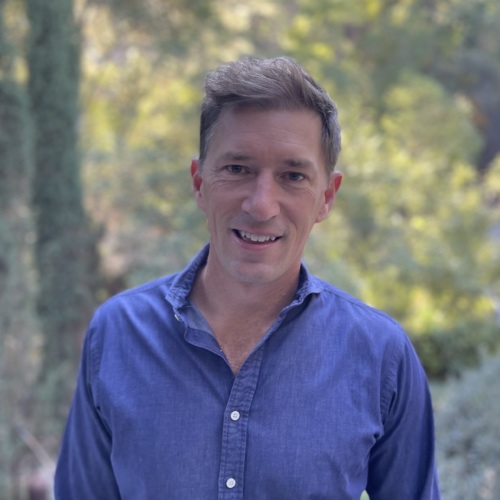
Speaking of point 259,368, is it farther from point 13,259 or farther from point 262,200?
point 13,259

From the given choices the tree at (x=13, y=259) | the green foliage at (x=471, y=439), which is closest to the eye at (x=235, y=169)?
the green foliage at (x=471, y=439)

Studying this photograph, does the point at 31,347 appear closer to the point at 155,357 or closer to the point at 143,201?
the point at 143,201

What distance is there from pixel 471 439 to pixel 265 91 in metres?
2.66

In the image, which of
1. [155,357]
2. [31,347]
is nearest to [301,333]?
[155,357]

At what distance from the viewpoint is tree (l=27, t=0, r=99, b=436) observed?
26.6 feet

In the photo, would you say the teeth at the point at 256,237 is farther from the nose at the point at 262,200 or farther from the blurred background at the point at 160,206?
the blurred background at the point at 160,206

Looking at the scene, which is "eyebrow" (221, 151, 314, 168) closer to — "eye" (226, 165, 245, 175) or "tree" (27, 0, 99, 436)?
"eye" (226, 165, 245, 175)

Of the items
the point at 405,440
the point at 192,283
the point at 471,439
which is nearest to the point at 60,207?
the point at 471,439

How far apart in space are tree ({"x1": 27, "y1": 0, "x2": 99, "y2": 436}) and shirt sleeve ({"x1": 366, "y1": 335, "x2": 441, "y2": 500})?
6961 mm

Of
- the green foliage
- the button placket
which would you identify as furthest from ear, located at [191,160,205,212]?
the green foliage

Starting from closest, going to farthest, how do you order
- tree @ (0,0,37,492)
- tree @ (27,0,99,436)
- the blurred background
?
tree @ (0,0,37,492)
the blurred background
tree @ (27,0,99,436)

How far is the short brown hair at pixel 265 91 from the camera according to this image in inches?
57.7

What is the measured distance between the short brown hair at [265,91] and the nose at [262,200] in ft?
0.50

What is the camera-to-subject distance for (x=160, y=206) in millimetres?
8391
